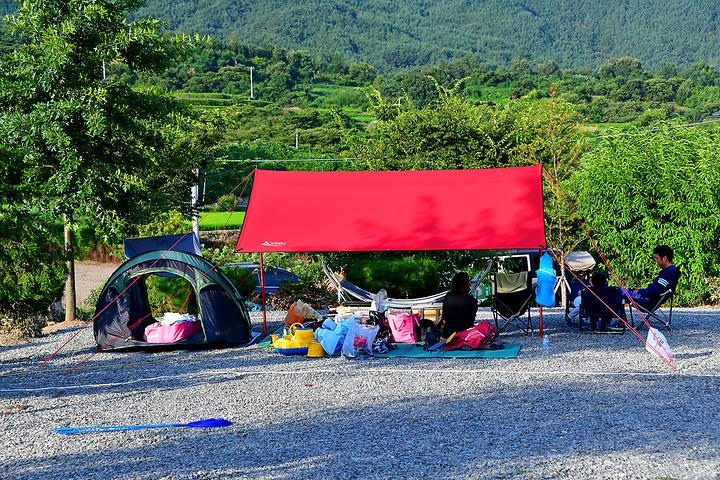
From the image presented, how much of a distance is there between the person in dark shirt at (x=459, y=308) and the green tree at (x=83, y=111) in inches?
197

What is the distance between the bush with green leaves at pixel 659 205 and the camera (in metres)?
15.3

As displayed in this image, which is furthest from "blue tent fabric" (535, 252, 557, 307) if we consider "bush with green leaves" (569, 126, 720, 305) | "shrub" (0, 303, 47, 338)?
"shrub" (0, 303, 47, 338)

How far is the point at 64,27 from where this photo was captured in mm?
12883

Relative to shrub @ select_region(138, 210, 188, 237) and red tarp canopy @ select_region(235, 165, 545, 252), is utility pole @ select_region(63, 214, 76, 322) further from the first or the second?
red tarp canopy @ select_region(235, 165, 545, 252)

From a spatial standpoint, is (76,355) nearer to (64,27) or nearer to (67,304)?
(67,304)

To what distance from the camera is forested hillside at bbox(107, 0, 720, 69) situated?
16900 centimetres

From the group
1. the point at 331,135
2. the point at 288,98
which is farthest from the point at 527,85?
the point at 331,135

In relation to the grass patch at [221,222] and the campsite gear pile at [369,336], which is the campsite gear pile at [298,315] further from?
the grass patch at [221,222]

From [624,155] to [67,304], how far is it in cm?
971

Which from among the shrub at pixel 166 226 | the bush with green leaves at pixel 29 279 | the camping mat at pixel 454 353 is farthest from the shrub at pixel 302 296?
the camping mat at pixel 454 353

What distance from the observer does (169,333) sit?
11016 mm

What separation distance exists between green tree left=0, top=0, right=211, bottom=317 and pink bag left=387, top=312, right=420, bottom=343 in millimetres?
4352

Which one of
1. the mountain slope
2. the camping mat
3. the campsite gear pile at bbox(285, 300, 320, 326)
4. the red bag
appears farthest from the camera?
the mountain slope

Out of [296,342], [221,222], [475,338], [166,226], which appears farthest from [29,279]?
[221,222]
